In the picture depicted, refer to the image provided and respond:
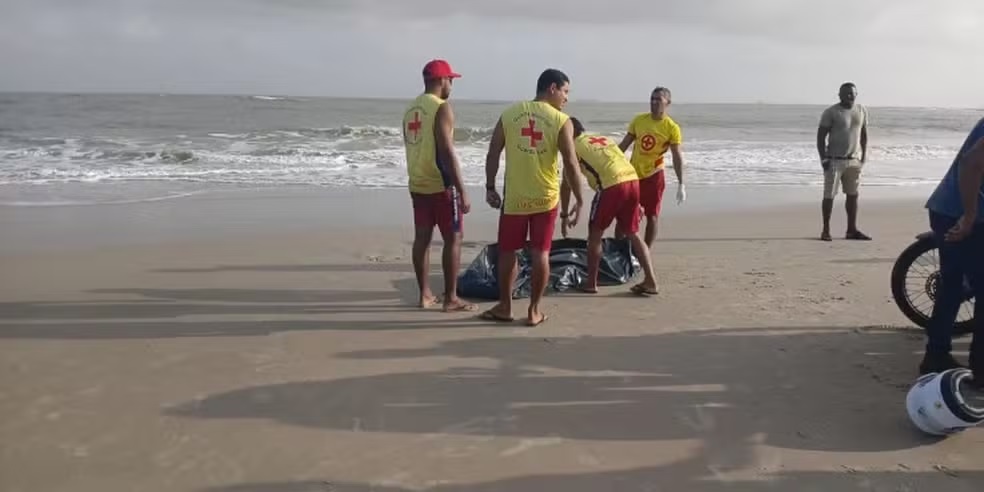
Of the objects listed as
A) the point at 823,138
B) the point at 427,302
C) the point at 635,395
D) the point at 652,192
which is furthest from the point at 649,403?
the point at 823,138

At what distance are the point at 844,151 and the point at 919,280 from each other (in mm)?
4028

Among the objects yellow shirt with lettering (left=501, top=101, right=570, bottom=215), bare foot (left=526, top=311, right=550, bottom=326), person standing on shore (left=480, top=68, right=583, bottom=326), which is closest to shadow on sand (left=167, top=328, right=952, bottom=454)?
bare foot (left=526, top=311, right=550, bottom=326)

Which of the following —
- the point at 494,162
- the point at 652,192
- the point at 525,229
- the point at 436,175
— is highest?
the point at 494,162

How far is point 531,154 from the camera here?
203 inches

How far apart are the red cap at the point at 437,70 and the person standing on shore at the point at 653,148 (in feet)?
6.73

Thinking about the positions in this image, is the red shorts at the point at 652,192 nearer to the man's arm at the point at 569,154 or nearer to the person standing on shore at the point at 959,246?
the man's arm at the point at 569,154

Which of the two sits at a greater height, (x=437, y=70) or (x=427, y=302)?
(x=437, y=70)

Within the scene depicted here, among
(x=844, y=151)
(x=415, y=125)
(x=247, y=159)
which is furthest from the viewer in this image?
(x=247, y=159)

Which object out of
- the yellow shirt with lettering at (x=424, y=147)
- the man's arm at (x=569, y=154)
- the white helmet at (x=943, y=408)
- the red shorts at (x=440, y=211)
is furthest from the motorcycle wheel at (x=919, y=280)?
the yellow shirt with lettering at (x=424, y=147)

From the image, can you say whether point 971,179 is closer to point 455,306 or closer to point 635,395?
point 635,395

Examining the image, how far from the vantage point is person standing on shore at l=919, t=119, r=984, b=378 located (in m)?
3.62

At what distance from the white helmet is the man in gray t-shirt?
567 cm

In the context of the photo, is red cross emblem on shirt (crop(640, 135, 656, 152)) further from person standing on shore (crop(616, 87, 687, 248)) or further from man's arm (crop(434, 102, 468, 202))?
man's arm (crop(434, 102, 468, 202))

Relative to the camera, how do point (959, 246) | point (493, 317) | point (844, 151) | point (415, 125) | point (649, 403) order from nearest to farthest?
point (959, 246) → point (649, 403) → point (493, 317) → point (415, 125) → point (844, 151)
